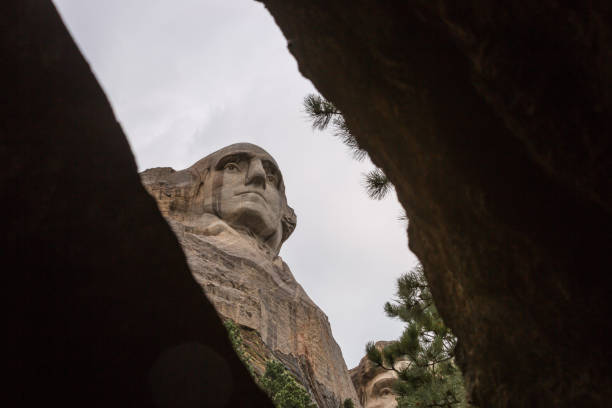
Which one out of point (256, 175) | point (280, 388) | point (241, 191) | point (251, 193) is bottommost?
point (280, 388)

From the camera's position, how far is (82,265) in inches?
86.5

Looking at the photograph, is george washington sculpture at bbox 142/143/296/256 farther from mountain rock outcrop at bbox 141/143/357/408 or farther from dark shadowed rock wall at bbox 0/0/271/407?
dark shadowed rock wall at bbox 0/0/271/407

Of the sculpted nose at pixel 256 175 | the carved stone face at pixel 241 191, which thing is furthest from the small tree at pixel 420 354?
the sculpted nose at pixel 256 175

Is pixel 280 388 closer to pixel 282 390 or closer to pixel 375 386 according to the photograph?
pixel 282 390

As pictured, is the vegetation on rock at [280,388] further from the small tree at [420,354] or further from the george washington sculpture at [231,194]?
the george washington sculpture at [231,194]

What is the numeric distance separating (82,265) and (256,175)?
1293 cm

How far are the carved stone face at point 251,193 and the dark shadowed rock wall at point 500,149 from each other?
463 inches

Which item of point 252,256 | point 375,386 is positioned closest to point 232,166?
point 252,256

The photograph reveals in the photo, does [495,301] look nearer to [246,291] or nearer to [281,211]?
[246,291]

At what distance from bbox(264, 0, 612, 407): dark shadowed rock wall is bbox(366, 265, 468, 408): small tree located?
326 centimetres

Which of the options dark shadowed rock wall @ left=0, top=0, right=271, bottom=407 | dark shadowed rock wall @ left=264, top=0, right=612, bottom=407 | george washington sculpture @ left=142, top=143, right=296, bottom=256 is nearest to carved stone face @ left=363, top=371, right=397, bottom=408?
george washington sculpture @ left=142, top=143, right=296, bottom=256

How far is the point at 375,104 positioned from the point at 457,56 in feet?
1.37

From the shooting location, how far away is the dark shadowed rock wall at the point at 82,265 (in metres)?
2.10

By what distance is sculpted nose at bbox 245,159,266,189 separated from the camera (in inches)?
595
